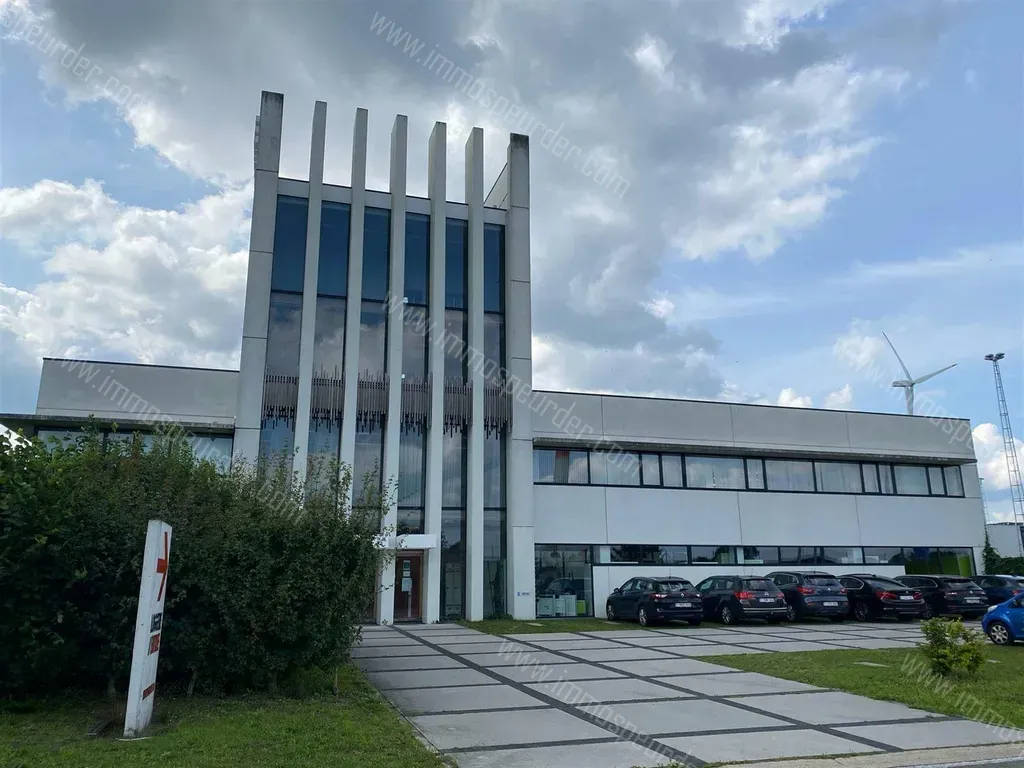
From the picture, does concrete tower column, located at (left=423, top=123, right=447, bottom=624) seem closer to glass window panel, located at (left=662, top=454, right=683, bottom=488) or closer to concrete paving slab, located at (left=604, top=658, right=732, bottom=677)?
glass window panel, located at (left=662, top=454, right=683, bottom=488)

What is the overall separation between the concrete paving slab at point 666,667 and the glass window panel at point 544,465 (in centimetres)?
1172

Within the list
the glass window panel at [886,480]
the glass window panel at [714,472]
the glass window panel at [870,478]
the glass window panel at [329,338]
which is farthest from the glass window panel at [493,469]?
the glass window panel at [886,480]

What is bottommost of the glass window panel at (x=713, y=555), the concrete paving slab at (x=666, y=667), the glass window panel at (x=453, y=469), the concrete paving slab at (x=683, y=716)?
the concrete paving slab at (x=683, y=716)

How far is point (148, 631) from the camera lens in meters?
8.08

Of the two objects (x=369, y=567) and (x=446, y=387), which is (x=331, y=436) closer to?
(x=446, y=387)

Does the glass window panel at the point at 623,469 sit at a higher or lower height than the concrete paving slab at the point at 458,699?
higher

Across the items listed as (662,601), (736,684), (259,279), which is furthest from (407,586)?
(736,684)

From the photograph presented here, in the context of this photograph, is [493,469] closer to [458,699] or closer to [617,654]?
[617,654]

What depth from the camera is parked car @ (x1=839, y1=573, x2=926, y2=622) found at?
22.6 meters

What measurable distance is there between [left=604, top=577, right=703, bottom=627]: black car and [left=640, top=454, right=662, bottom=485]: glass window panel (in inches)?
184

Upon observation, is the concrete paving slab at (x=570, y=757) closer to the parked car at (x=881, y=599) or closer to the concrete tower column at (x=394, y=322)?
the concrete tower column at (x=394, y=322)

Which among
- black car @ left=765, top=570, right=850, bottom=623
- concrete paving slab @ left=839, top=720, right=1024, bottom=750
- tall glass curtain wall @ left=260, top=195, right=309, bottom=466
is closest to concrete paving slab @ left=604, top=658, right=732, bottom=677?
concrete paving slab @ left=839, top=720, right=1024, bottom=750

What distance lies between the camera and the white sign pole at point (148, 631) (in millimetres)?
7762

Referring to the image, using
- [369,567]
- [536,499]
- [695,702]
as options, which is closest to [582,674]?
[695,702]
